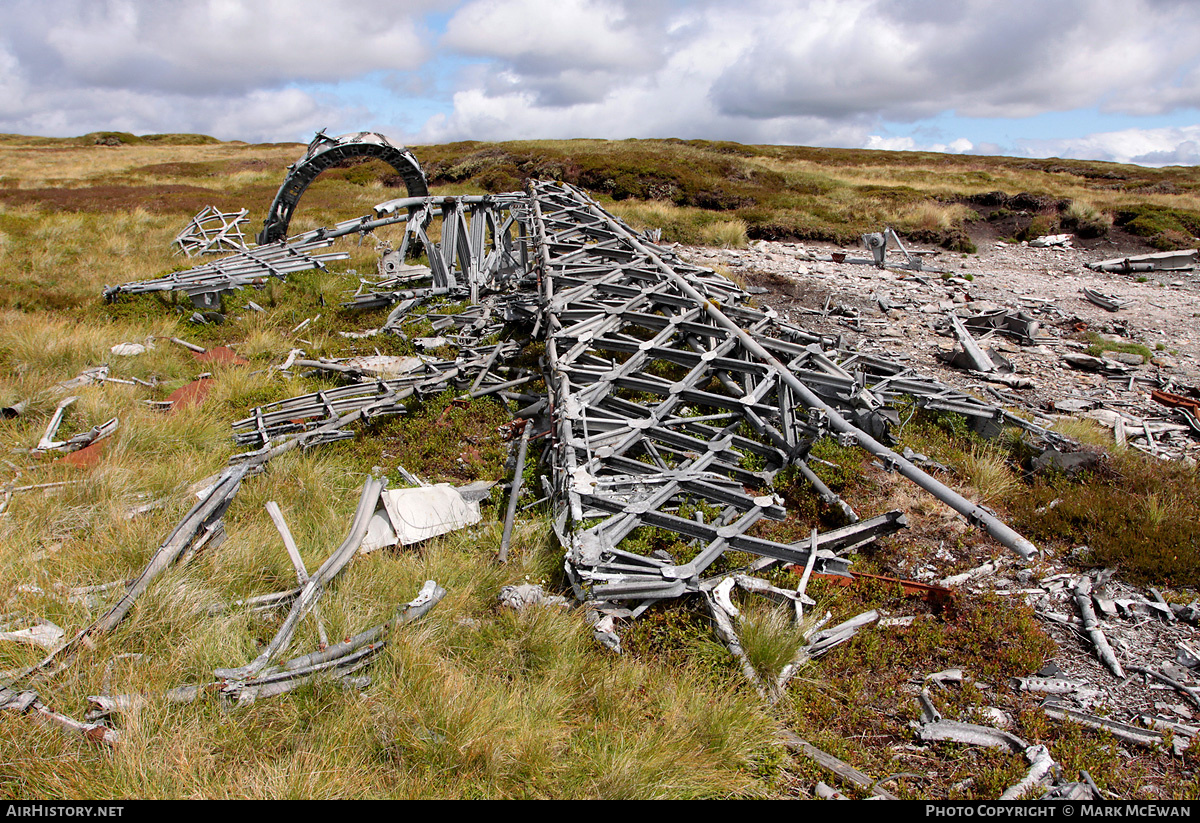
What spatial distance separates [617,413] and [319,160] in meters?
13.0

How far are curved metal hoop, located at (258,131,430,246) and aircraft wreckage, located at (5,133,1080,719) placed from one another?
272 centimetres

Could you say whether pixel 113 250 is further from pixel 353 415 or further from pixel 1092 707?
pixel 1092 707

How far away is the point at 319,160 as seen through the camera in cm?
1470

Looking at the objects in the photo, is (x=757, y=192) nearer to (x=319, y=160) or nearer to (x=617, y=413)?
(x=319, y=160)

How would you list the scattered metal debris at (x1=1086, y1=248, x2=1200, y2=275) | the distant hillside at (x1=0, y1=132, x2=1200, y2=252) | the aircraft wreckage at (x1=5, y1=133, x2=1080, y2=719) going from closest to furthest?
the aircraft wreckage at (x1=5, y1=133, x2=1080, y2=719) < the scattered metal debris at (x1=1086, y1=248, x2=1200, y2=275) < the distant hillside at (x1=0, y1=132, x2=1200, y2=252)

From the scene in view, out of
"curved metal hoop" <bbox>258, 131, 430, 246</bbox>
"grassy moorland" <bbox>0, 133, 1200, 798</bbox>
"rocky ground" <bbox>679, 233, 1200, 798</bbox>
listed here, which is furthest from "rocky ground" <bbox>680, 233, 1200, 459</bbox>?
"curved metal hoop" <bbox>258, 131, 430, 246</bbox>

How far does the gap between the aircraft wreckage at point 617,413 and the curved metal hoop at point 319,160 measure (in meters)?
2.72

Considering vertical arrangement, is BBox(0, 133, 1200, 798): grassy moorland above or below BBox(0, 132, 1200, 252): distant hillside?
below

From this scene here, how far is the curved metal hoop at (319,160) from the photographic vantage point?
1455 centimetres

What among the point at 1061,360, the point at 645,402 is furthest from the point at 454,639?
the point at 1061,360

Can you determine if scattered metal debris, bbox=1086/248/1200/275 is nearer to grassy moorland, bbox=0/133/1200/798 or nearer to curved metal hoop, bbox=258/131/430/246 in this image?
grassy moorland, bbox=0/133/1200/798

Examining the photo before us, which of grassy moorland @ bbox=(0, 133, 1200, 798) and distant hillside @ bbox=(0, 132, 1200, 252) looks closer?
grassy moorland @ bbox=(0, 133, 1200, 798)

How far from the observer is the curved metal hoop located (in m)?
14.5

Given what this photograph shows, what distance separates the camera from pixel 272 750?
119 inches
